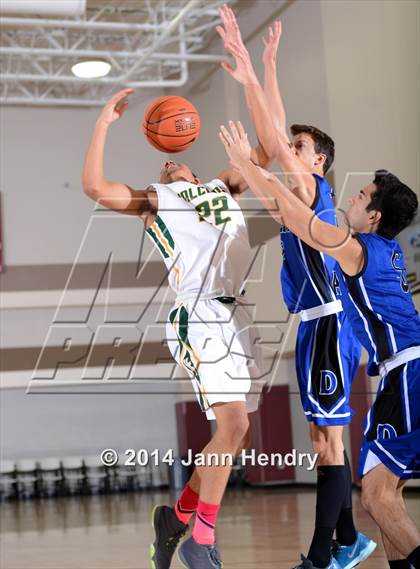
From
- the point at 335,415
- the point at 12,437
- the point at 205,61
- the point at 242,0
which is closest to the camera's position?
the point at 335,415

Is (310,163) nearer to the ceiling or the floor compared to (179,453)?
nearer to the ceiling

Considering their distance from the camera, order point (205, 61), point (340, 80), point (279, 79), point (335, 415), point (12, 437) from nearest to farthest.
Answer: point (335, 415), point (340, 80), point (279, 79), point (205, 61), point (12, 437)

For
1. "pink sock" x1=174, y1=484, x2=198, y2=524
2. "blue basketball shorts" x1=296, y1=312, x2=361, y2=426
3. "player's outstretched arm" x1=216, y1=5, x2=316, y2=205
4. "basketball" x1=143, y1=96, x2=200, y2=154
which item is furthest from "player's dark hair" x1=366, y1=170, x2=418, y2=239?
"pink sock" x1=174, y1=484, x2=198, y2=524

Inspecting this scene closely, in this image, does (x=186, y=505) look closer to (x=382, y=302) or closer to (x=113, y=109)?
(x=382, y=302)

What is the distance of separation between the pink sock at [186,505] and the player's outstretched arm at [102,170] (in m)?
1.55

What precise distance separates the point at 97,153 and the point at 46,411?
517 inches

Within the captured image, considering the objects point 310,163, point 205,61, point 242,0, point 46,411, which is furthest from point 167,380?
point 310,163

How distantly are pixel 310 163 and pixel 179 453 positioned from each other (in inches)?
499

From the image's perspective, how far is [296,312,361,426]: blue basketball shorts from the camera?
4684 mm

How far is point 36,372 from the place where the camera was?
16.5 meters

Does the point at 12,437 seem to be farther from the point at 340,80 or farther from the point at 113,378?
the point at 340,80

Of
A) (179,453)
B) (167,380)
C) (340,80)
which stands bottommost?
(179,453)

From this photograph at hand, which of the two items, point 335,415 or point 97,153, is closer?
point 97,153

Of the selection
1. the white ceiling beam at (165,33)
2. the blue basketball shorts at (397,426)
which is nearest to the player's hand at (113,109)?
the blue basketball shorts at (397,426)
